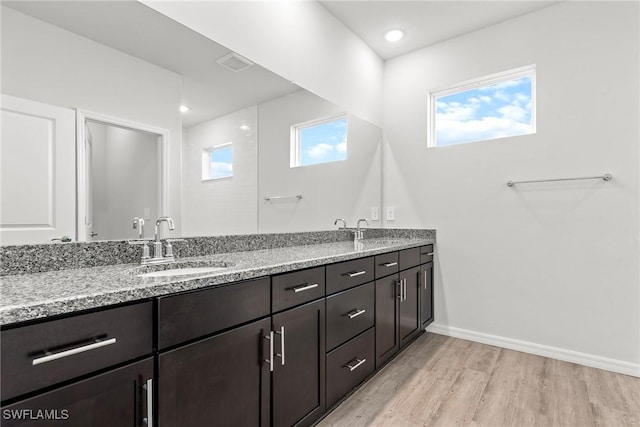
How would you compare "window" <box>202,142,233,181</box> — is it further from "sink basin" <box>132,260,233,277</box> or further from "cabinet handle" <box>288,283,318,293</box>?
"cabinet handle" <box>288,283,318,293</box>

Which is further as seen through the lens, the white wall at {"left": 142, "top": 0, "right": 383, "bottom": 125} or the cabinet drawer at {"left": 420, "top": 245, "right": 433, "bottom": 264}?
the cabinet drawer at {"left": 420, "top": 245, "right": 433, "bottom": 264}

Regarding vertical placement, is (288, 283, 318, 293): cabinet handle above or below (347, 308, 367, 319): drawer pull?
above

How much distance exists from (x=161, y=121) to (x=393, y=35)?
2.24 meters

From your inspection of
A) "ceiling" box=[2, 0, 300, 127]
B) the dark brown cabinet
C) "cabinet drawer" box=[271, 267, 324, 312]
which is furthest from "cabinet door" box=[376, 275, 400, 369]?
"ceiling" box=[2, 0, 300, 127]

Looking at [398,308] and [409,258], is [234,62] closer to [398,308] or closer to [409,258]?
[409,258]

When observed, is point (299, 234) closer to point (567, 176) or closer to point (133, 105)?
point (133, 105)

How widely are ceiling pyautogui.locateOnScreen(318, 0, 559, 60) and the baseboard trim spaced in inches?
100

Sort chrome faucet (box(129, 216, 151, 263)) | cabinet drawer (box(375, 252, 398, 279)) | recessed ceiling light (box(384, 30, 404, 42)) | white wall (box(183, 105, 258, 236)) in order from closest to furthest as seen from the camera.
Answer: chrome faucet (box(129, 216, 151, 263)), white wall (box(183, 105, 258, 236)), cabinet drawer (box(375, 252, 398, 279)), recessed ceiling light (box(384, 30, 404, 42))

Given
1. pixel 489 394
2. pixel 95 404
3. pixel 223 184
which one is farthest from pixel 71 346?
pixel 489 394

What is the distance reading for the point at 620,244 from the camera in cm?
223

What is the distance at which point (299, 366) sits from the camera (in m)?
1.44

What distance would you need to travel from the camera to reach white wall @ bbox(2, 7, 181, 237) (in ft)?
3.58

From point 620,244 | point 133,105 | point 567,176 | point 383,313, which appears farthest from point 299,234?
point 620,244

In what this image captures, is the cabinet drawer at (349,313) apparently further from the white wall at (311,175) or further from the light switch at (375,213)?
the light switch at (375,213)
